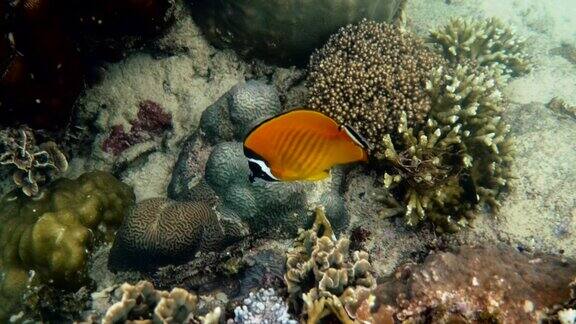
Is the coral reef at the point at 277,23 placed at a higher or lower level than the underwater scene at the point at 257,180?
higher

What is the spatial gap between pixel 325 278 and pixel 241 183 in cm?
150

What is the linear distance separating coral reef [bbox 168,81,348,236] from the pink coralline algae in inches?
31.8

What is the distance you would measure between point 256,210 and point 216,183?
1.73 ft

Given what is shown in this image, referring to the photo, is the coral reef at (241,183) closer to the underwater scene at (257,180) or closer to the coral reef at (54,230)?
the underwater scene at (257,180)

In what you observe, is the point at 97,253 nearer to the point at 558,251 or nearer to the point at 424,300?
the point at 424,300

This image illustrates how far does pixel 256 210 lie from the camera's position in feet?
14.6

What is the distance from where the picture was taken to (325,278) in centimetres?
338

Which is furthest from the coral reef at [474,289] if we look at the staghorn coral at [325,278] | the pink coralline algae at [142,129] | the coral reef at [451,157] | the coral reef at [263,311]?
the pink coralline algae at [142,129]

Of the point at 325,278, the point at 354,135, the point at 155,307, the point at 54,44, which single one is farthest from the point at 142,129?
the point at 354,135

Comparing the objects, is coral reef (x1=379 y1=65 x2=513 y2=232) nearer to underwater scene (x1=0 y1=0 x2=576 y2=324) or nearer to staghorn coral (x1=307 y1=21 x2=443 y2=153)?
underwater scene (x1=0 y1=0 x2=576 y2=324)

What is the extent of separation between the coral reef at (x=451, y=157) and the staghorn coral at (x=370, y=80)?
19cm

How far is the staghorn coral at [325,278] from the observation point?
3238 mm

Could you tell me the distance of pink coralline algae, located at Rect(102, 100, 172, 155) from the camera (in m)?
5.42

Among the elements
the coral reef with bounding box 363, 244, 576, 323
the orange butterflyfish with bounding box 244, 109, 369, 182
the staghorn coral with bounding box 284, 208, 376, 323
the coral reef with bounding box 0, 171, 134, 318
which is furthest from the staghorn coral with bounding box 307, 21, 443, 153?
the coral reef with bounding box 0, 171, 134, 318
